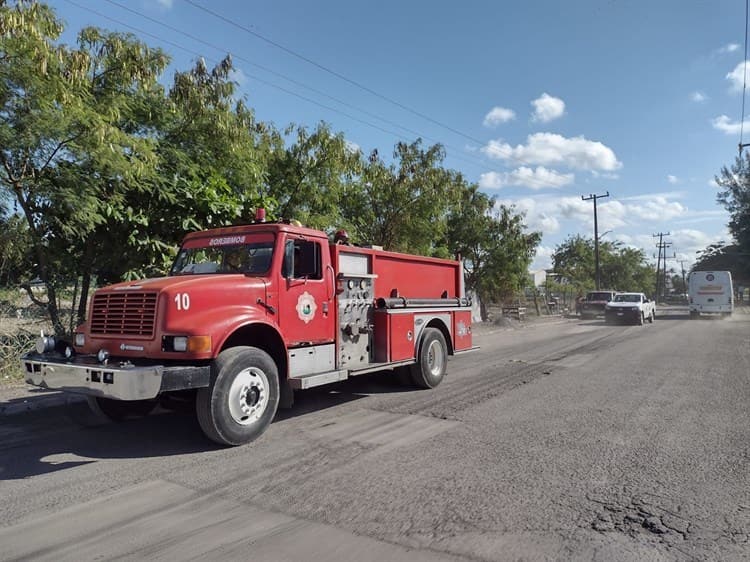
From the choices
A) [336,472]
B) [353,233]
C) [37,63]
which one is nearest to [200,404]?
[336,472]

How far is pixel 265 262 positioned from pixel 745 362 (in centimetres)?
1083

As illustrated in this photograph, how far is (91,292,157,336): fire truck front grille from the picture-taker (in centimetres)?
537

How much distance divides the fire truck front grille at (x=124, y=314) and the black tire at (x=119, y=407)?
3.39ft

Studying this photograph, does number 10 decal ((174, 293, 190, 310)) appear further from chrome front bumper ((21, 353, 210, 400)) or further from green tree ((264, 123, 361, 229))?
green tree ((264, 123, 361, 229))

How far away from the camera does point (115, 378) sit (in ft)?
15.9

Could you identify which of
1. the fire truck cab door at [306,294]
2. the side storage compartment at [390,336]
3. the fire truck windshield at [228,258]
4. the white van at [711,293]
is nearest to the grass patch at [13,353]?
the fire truck windshield at [228,258]

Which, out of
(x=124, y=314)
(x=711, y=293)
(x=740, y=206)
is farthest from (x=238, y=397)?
(x=740, y=206)

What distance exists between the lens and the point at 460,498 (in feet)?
13.5

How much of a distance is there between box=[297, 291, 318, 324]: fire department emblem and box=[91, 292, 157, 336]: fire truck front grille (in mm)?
1745

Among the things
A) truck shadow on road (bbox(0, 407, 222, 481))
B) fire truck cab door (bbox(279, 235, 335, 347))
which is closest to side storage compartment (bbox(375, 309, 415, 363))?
fire truck cab door (bbox(279, 235, 335, 347))

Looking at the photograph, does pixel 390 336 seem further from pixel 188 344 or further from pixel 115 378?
pixel 115 378

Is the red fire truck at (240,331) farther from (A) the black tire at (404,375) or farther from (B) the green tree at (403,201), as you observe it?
(B) the green tree at (403,201)

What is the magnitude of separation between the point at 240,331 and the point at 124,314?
3.93 feet

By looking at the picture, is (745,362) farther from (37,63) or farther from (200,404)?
(37,63)
